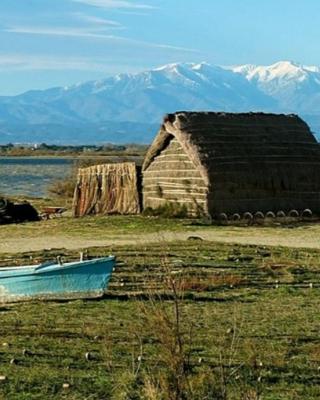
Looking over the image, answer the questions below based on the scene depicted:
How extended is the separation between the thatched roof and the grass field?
12243mm

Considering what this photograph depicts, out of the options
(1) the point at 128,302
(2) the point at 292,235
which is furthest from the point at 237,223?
(1) the point at 128,302

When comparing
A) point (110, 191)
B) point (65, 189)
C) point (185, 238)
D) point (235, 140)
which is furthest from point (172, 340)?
point (65, 189)

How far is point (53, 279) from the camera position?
529 inches

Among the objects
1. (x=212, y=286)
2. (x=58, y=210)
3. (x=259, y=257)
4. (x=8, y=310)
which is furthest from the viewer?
(x=58, y=210)

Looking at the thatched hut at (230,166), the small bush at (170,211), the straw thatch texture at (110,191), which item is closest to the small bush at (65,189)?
the straw thatch texture at (110,191)

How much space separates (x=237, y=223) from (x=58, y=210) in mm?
9726

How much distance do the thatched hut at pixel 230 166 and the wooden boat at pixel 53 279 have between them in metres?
15.2

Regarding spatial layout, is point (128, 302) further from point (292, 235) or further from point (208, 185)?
point (208, 185)

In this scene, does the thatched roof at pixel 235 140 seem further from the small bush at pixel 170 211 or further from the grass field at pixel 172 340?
the grass field at pixel 172 340

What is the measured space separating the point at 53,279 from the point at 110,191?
19.0 m

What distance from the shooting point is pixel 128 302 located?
44.7ft

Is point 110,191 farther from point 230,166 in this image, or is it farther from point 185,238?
point 185,238

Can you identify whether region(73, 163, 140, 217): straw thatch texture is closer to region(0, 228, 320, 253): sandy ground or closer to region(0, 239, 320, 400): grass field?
region(0, 228, 320, 253): sandy ground

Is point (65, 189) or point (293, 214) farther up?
point (293, 214)
